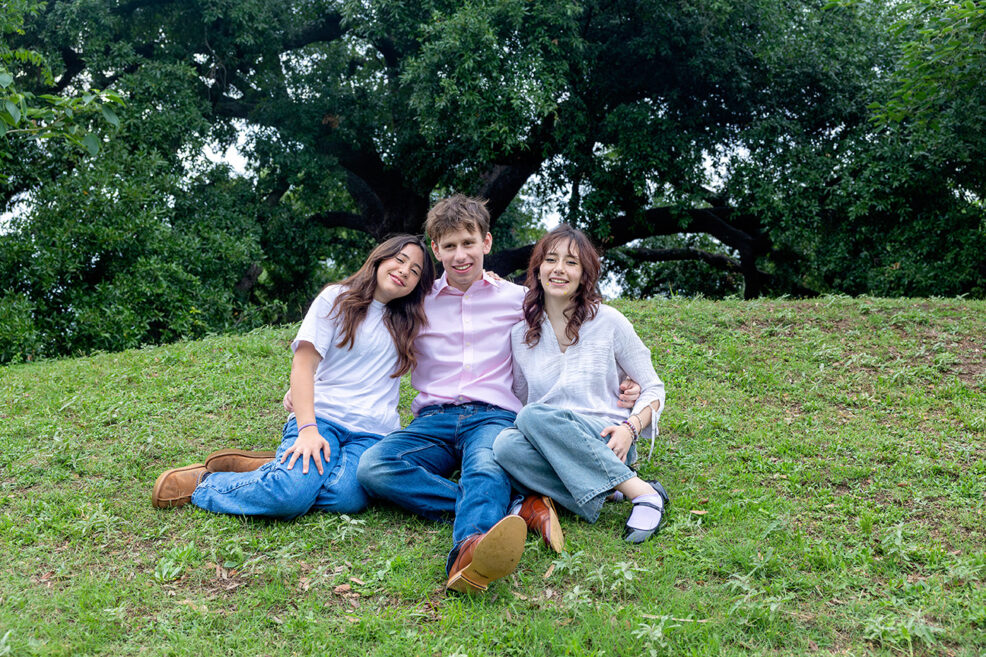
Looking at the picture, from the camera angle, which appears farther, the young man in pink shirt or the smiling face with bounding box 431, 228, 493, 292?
the smiling face with bounding box 431, 228, 493, 292

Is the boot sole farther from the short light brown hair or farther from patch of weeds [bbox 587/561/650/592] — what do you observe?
the short light brown hair

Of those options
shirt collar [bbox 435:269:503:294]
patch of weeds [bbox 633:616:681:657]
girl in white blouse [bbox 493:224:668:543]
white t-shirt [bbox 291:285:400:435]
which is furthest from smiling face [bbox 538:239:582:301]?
patch of weeds [bbox 633:616:681:657]

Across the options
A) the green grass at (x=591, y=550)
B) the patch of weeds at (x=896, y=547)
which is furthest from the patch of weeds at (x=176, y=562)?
the patch of weeds at (x=896, y=547)

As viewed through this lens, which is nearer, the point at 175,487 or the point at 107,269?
the point at 175,487

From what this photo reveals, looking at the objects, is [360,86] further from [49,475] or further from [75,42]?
[49,475]

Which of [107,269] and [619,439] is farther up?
[107,269]

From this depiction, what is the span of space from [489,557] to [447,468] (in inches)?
42.4

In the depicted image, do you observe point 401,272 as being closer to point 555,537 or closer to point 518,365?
point 518,365

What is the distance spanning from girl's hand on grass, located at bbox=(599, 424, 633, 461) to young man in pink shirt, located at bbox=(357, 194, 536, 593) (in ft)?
1.38

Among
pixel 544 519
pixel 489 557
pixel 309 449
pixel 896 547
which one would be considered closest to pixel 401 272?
pixel 309 449

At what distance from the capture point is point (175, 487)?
3807 millimetres

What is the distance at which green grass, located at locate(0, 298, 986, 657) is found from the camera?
2721 mm

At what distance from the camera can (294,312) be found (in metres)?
15.5

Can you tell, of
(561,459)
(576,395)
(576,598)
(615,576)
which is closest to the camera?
(576,598)
